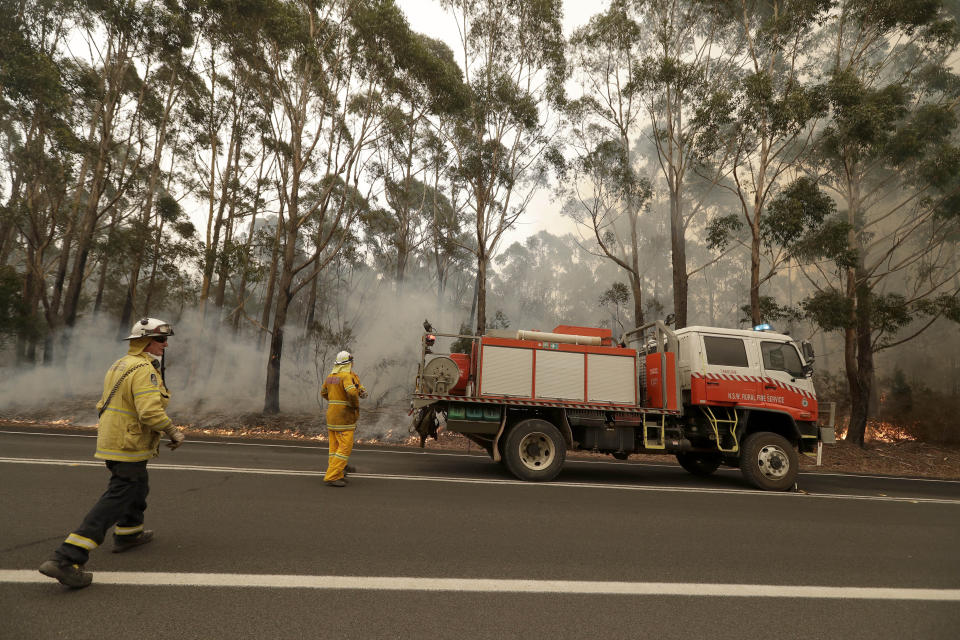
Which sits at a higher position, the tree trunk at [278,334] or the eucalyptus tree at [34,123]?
the eucalyptus tree at [34,123]

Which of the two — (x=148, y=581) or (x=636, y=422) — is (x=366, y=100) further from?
(x=148, y=581)

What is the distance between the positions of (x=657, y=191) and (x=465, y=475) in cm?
4580

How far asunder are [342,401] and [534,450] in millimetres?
2958

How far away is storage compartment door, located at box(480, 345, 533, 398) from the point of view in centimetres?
773

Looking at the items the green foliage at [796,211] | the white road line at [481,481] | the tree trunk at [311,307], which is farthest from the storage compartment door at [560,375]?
the tree trunk at [311,307]

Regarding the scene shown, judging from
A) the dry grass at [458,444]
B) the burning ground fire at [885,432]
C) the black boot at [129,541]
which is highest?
the burning ground fire at [885,432]

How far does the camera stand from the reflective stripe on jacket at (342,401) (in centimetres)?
645

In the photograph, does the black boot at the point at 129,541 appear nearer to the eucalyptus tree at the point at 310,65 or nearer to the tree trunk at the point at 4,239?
the eucalyptus tree at the point at 310,65

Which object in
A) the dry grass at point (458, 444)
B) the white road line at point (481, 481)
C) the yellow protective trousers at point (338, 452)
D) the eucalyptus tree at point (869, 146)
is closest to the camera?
the yellow protective trousers at point (338, 452)

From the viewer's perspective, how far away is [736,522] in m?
5.49

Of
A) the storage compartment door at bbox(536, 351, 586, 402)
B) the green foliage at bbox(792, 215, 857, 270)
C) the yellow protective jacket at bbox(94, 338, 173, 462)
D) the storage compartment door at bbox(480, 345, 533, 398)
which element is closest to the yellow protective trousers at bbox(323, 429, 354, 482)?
the storage compartment door at bbox(480, 345, 533, 398)

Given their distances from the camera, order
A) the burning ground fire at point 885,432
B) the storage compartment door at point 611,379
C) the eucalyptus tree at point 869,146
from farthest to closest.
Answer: the burning ground fire at point 885,432
the eucalyptus tree at point 869,146
the storage compartment door at point 611,379

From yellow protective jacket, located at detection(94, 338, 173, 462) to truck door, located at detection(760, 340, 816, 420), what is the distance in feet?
26.9

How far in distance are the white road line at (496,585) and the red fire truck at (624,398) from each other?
4.13 metres
